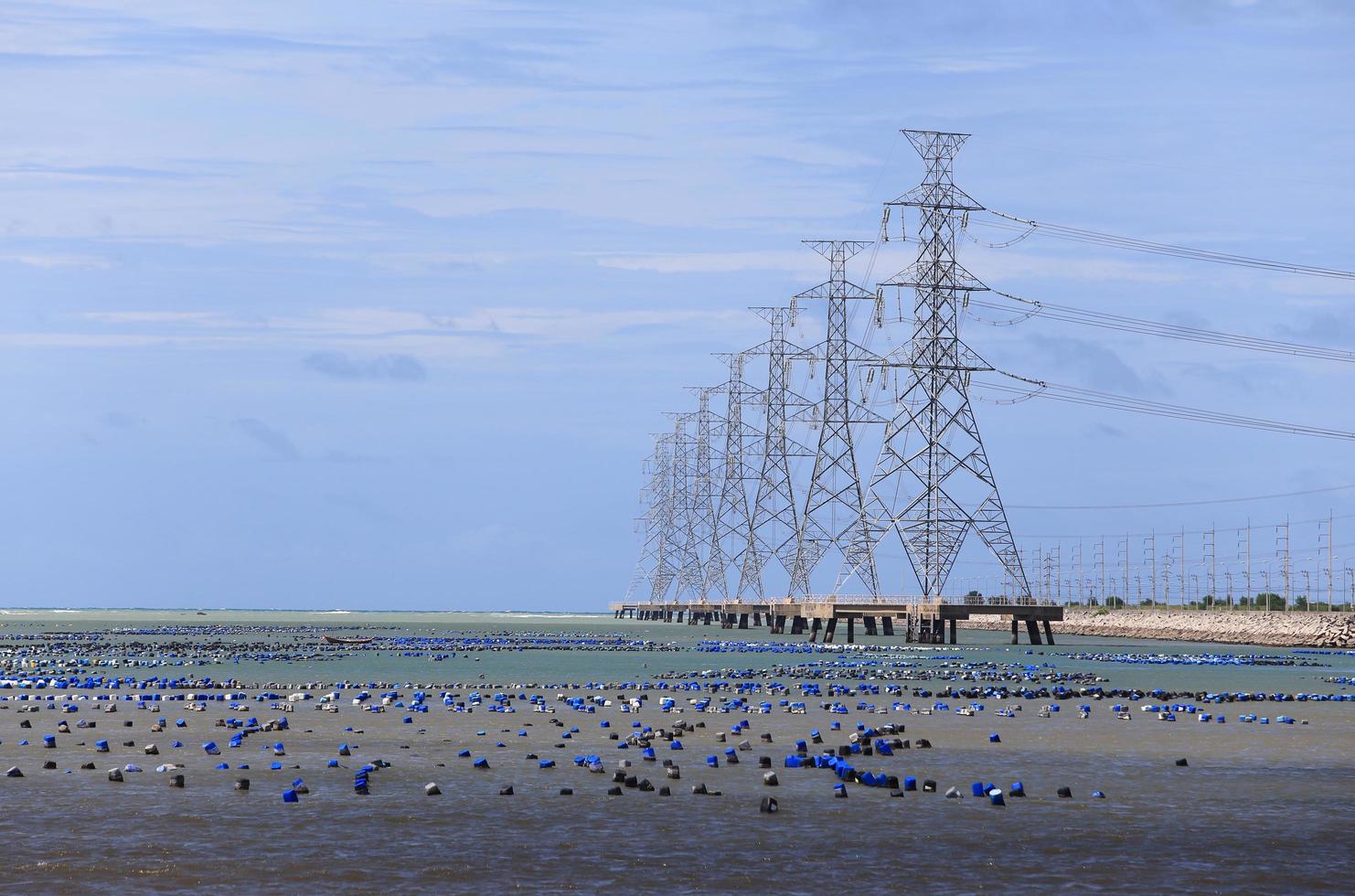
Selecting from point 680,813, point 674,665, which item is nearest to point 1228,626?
point 674,665

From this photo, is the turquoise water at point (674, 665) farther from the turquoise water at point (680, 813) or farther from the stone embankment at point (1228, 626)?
the turquoise water at point (680, 813)

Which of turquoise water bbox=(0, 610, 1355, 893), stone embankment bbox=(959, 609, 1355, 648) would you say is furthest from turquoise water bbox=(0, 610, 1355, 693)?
turquoise water bbox=(0, 610, 1355, 893)

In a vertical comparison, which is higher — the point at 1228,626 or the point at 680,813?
the point at 1228,626

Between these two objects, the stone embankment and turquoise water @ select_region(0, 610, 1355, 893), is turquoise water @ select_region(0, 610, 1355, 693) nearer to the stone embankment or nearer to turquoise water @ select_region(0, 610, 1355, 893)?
the stone embankment

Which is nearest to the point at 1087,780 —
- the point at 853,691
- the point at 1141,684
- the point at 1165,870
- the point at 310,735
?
the point at 1165,870

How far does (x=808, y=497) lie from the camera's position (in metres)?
135

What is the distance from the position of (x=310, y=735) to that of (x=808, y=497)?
9354 cm

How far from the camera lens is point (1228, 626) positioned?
525ft

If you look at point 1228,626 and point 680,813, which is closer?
point 680,813

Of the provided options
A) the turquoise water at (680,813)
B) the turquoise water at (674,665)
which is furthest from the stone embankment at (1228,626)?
the turquoise water at (680,813)

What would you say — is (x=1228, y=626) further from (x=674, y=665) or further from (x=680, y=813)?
(x=680, y=813)

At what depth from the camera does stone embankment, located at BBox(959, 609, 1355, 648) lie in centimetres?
13825

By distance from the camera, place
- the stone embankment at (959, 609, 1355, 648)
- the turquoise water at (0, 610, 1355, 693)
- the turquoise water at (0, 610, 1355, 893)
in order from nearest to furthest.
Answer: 1. the turquoise water at (0, 610, 1355, 893)
2. the turquoise water at (0, 610, 1355, 693)
3. the stone embankment at (959, 609, 1355, 648)

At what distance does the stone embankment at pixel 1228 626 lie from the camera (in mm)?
138250
